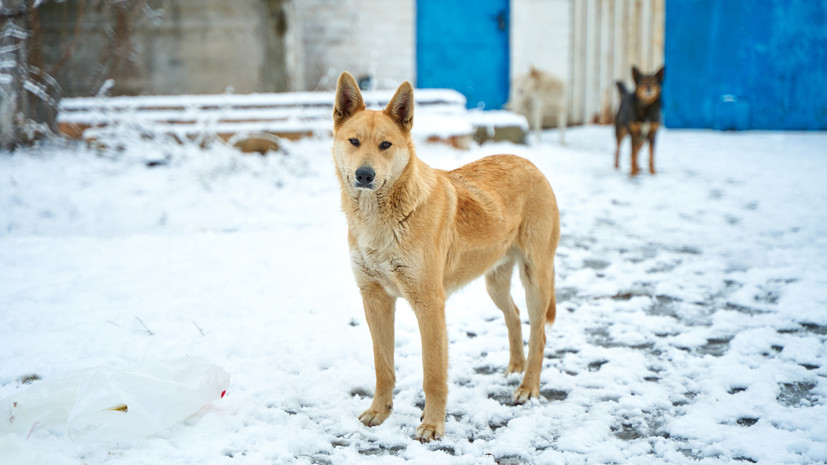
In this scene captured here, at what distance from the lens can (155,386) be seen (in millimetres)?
2439

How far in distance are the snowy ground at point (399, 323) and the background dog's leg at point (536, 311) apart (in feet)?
0.40

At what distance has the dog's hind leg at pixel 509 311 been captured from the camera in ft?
10.4

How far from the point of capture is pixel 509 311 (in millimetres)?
3156

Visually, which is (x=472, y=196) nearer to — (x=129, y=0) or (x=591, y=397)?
(x=591, y=397)

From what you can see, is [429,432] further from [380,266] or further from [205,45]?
[205,45]

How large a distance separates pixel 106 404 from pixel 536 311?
6.47ft

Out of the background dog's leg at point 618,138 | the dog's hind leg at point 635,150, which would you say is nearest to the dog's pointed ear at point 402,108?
the dog's hind leg at point 635,150

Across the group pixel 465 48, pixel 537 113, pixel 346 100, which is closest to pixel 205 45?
pixel 465 48

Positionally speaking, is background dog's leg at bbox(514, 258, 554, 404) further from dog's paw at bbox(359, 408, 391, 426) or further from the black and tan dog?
the black and tan dog

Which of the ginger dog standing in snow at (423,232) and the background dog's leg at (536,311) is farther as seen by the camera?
the background dog's leg at (536,311)

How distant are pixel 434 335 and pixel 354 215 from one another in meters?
0.63

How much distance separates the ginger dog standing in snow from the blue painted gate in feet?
30.3

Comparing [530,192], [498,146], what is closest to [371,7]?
[498,146]

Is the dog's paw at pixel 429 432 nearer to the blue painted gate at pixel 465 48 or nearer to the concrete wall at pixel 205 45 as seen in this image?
the concrete wall at pixel 205 45
